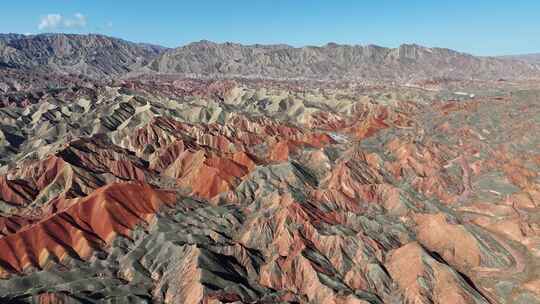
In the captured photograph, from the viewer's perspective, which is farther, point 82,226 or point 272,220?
point 82,226

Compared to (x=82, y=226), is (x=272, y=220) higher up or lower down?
lower down

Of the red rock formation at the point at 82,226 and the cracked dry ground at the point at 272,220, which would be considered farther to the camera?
the red rock formation at the point at 82,226

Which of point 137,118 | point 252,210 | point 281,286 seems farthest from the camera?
point 137,118

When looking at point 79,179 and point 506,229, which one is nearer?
point 506,229

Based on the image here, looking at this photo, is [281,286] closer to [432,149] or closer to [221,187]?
[221,187]

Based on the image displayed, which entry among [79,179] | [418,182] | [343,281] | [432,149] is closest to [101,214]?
[79,179]

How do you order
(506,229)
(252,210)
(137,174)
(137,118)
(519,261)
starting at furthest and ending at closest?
(137,118), (137,174), (252,210), (506,229), (519,261)

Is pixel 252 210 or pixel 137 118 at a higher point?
pixel 137 118

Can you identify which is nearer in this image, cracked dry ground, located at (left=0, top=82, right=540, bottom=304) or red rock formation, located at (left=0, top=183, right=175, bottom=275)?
cracked dry ground, located at (left=0, top=82, right=540, bottom=304)
